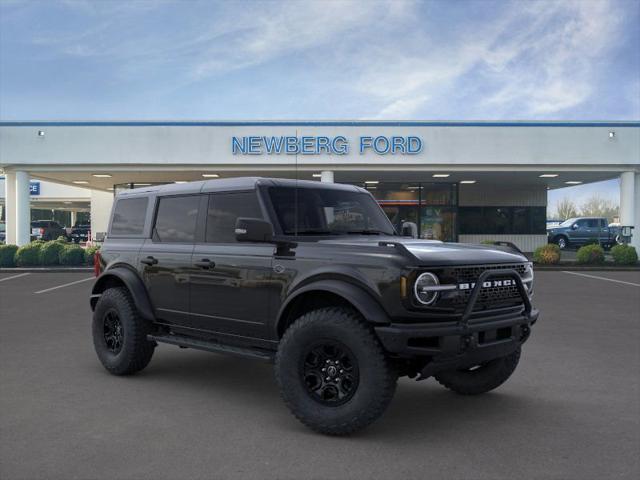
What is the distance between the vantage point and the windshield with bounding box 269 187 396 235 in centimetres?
546

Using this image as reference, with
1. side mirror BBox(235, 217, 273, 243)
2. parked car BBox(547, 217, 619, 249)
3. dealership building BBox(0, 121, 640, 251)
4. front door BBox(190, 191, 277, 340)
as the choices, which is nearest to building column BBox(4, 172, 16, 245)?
dealership building BBox(0, 121, 640, 251)

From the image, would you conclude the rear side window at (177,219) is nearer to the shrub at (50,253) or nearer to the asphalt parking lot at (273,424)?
the asphalt parking lot at (273,424)

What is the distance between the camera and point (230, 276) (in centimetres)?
543

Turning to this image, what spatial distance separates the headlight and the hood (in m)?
0.10

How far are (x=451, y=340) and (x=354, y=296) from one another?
758mm

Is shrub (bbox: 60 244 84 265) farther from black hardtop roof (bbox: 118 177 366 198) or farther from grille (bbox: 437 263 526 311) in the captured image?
grille (bbox: 437 263 526 311)

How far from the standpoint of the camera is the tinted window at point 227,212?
5574 mm

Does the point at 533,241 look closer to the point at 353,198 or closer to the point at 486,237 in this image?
the point at 486,237

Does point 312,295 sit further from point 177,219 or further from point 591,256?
point 591,256

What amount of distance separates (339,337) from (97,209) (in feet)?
114

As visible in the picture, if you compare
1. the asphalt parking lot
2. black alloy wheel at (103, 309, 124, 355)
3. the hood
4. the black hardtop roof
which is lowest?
the asphalt parking lot

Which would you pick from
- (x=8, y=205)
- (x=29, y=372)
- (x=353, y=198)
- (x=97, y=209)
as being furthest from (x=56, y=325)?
(x=97, y=209)

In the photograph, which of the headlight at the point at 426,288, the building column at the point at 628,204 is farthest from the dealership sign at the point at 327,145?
the headlight at the point at 426,288

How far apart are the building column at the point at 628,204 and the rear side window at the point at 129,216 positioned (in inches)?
865
